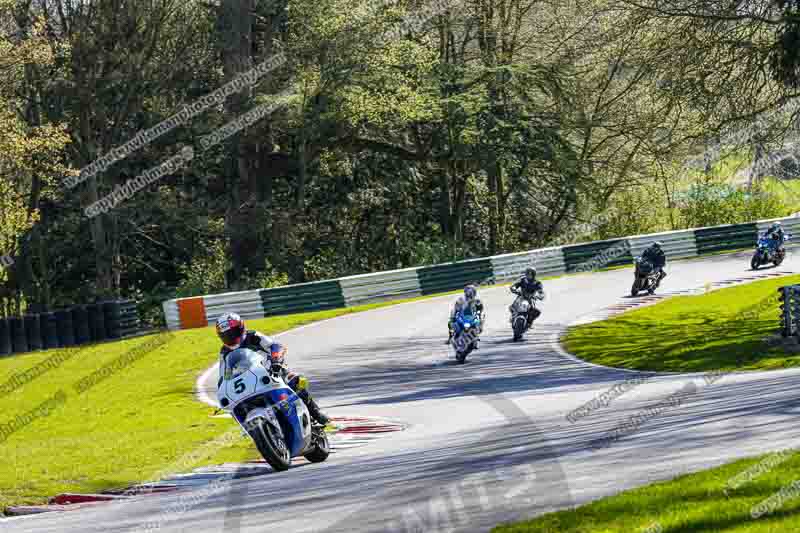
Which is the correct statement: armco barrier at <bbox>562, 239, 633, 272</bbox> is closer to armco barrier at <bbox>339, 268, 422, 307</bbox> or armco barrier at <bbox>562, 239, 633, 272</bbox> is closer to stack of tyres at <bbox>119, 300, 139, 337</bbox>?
armco barrier at <bbox>339, 268, 422, 307</bbox>

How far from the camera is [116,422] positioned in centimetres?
2102

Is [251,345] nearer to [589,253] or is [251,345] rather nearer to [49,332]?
[49,332]

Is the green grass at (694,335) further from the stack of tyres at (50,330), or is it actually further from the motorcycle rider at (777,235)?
the stack of tyres at (50,330)

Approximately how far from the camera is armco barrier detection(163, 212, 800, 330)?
3256 cm

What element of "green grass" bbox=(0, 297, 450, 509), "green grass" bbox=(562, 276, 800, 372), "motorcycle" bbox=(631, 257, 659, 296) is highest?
"motorcycle" bbox=(631, 257, 659, 296)

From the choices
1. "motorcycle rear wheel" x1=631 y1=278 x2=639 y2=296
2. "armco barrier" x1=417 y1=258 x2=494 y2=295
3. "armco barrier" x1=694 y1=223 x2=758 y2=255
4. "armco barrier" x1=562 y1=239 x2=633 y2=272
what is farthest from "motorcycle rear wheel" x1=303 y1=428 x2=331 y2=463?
"armco barrier" x1=694 y1=223 x2=758 y2=255

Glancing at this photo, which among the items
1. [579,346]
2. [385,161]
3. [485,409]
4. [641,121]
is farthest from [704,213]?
[485,409]

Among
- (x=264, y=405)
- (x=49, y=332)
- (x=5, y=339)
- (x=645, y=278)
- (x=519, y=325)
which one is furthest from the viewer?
(x=645, y=278)

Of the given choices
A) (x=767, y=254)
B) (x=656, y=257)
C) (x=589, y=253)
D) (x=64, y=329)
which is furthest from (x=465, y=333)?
(x=589, y=253)

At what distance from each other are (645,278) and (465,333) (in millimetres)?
10072

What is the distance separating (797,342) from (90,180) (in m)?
26.5

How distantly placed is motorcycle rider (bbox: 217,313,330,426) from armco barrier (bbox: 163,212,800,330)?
19.5 m

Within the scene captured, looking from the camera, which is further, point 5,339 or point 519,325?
point 5,339

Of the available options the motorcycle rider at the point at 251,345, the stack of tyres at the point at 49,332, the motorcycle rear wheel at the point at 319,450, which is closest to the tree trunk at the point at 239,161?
the stack of tyres at the point at 49,332
